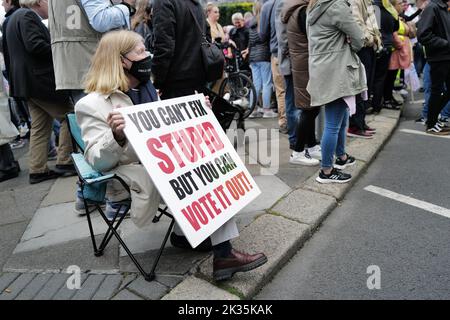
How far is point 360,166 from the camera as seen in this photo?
14.3 feet

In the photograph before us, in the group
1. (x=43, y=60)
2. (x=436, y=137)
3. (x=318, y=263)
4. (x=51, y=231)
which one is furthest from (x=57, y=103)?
(x=436, y=137)

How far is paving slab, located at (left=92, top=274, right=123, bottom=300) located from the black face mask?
1263 mm

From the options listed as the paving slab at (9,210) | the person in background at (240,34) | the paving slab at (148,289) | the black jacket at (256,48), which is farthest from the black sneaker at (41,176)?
the person in background at (240,34)

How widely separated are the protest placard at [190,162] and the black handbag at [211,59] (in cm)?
69

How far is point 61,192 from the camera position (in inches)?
163

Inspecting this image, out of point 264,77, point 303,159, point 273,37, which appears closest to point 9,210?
point 303,159

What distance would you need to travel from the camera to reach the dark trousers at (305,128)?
168 inches

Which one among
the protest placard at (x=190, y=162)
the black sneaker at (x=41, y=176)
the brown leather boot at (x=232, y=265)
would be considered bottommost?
the black sneaker at (x=41, y=176)

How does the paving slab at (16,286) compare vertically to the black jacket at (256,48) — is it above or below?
below

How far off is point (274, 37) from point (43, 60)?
2969mm

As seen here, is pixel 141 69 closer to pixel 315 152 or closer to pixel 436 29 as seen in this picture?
pixel 315 152

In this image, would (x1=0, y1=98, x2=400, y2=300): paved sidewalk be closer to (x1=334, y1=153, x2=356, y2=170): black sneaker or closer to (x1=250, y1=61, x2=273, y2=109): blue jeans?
(x1=334, y1=153, x2=356, y2=170): black sneaker

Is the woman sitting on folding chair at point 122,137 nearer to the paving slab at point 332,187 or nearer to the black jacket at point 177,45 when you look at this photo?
the black jacket at point 177,45
